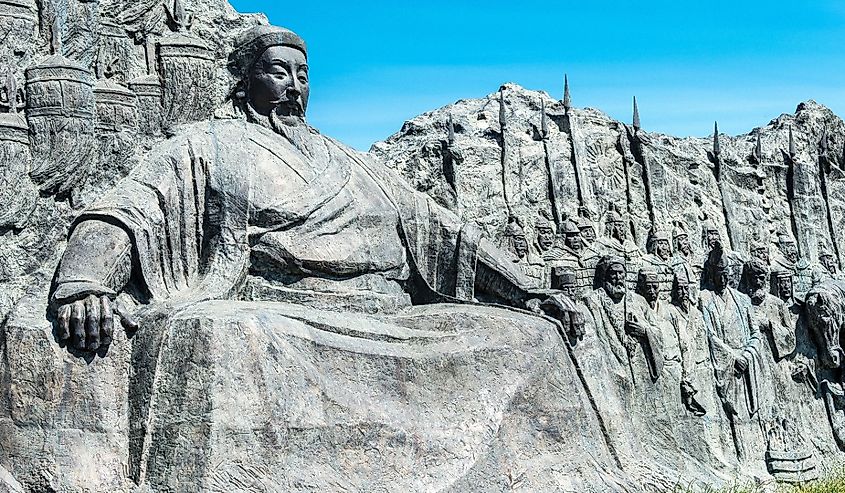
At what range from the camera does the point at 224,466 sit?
6.22 metres

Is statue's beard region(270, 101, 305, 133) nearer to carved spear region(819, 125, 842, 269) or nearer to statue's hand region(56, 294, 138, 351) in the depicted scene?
statue's hand region(56, 294, 138, 351)

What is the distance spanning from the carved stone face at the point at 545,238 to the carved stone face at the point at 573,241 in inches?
4.2

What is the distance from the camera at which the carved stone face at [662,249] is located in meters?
10.6

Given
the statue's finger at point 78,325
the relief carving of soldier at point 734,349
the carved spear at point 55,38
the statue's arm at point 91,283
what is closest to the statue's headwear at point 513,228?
the relief carving of soldier at point 734,349

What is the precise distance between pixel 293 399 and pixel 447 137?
432 cm

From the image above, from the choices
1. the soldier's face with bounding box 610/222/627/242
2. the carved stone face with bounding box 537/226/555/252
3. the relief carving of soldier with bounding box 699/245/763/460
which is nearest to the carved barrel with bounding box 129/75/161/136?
the carved stone face with bounding box 537/226/555/252

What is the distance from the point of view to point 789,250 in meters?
11.7

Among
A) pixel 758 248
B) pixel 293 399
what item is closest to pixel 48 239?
pixel 293 399

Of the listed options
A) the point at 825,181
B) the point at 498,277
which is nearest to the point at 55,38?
the point at 498,277

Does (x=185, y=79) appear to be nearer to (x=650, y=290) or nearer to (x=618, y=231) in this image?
(x=650, y=290)

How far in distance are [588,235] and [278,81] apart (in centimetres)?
355

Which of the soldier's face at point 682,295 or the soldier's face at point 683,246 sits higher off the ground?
the soldier's face at point 683,246

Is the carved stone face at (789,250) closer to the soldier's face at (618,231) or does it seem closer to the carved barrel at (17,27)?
→ the soldier's face at (618,231)

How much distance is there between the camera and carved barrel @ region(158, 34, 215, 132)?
8211mm
